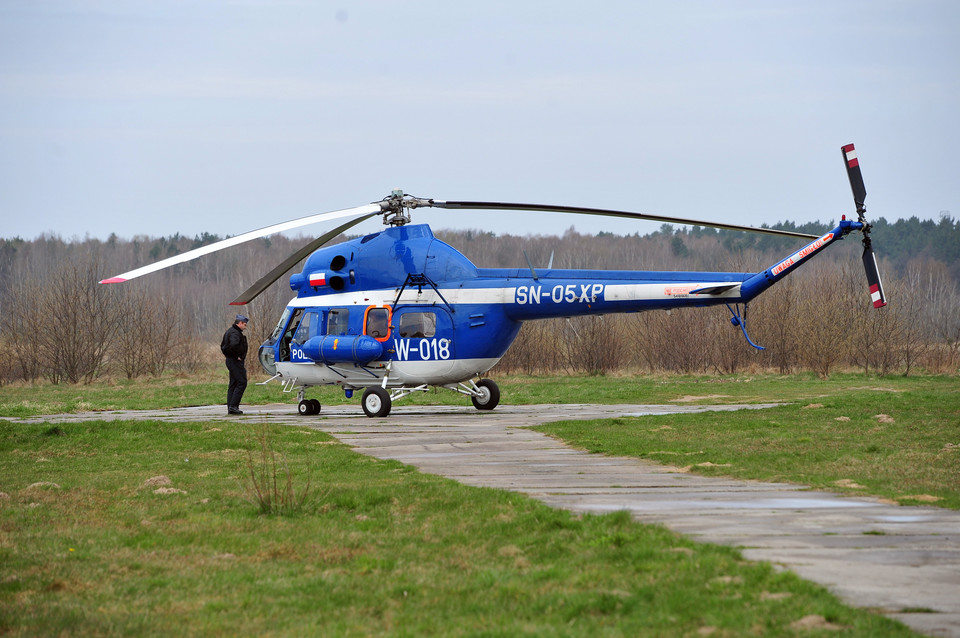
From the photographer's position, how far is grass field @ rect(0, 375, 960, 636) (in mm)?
5336

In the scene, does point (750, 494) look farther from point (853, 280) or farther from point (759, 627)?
point (853, 280)

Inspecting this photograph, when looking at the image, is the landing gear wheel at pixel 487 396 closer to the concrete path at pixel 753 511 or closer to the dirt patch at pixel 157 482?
the concrete path at pixel 753 511

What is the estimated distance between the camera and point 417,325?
1895 cm

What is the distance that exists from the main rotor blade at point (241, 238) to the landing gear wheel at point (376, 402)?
3380 mm

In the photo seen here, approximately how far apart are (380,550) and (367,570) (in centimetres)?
59

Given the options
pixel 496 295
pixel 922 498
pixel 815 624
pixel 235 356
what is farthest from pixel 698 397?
pixel 815 624

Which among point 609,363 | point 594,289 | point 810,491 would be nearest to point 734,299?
point 594,289

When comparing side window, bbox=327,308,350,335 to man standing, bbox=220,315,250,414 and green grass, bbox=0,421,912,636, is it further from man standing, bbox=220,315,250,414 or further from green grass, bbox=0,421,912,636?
green grass, bbox=0,421,912,636

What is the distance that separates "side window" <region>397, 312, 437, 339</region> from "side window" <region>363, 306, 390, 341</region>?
0.27 metres

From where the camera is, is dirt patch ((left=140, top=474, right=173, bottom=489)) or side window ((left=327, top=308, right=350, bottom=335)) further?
side window ((left=327, top=308, right=350, bottom=335))

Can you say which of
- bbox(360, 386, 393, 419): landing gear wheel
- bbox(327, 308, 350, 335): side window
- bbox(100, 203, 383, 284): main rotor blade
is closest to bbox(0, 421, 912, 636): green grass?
bbox(100, 203, 383, 284): main rotor blade

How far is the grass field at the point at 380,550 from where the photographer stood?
5336 mm

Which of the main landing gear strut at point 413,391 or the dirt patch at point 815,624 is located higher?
the main landing gear strut at point 413,391

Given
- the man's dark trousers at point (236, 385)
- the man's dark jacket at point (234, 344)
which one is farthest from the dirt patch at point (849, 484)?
the man's dark trousers at point (236, 385)
